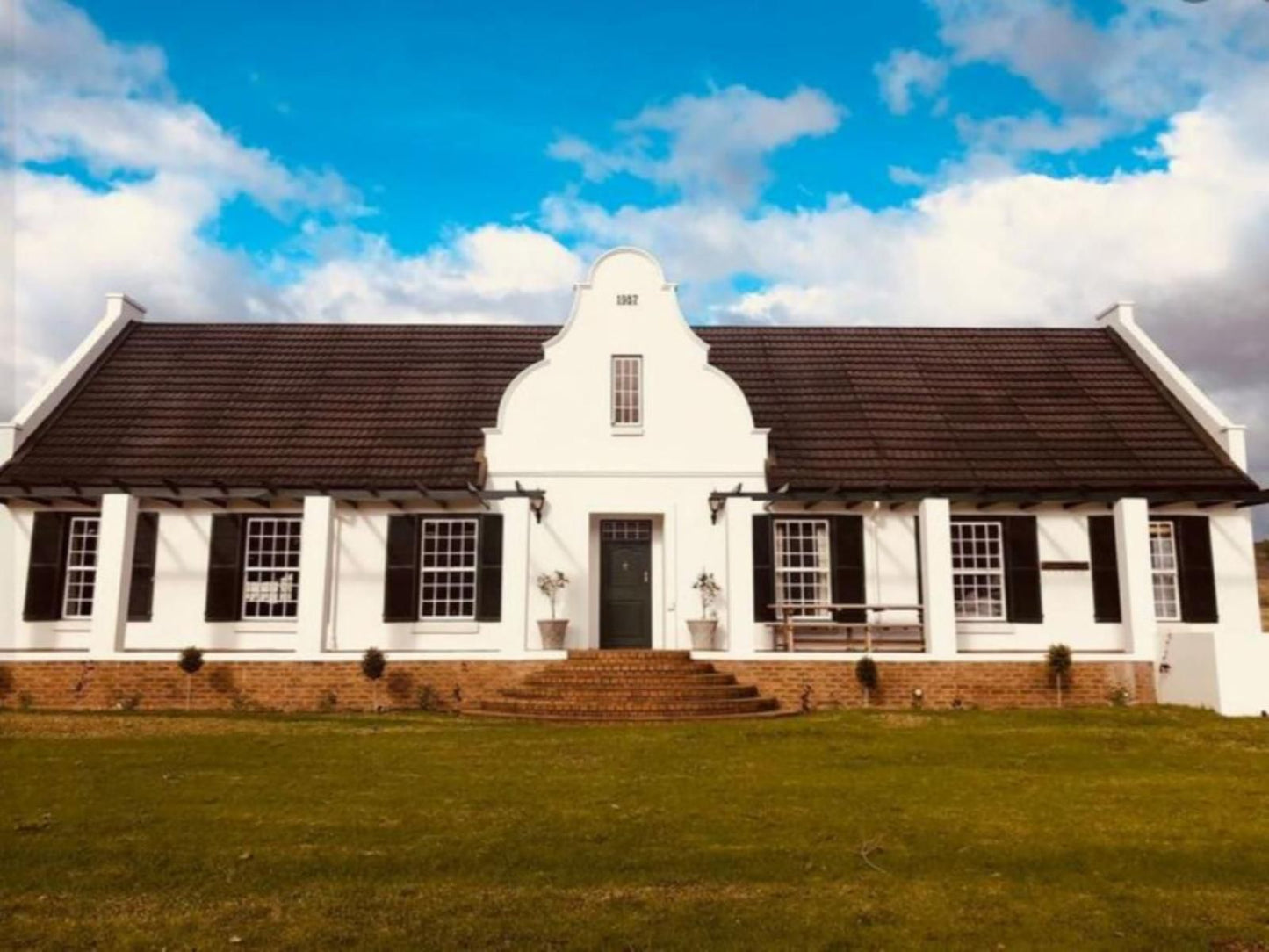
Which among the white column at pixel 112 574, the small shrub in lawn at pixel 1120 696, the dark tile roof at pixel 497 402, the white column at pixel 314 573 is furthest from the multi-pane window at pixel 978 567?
the white column at pixel 112 574

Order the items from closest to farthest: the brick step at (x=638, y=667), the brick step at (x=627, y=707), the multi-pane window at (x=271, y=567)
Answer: the brick step at (x=627, y=707), the brick step at (x=638, y=667), the multi-pane window at (x=271, y=567)

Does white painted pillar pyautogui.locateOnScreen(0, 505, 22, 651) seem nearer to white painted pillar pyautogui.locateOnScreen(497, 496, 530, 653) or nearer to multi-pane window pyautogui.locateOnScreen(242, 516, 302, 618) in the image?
multi-pane window pyautogui.locateOnScreen(242, 516, 302, 618)

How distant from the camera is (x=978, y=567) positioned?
2034 centimetres

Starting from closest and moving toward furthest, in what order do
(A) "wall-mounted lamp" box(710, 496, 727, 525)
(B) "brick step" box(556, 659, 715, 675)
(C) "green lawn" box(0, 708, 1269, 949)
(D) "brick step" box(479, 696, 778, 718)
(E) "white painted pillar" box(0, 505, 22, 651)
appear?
(C) "green lawn" box(0, 708, 1269, 949), (D) "brick step" box(479, 696, 778, 718), (B) "brick step" box(556, 659, 715, 675), (A) "wall-mounted lamp" box(710, 496, 727, 525), (E) "white painted pillar" box(0, 505, 22, 651)

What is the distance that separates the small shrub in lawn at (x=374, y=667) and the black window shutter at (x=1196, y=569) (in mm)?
15957

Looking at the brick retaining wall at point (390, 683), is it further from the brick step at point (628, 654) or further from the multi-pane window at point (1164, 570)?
the multi-pane window at point (1164, 570)

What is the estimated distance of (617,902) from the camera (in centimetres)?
660

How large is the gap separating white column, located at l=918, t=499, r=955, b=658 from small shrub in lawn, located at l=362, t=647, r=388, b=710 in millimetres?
10056

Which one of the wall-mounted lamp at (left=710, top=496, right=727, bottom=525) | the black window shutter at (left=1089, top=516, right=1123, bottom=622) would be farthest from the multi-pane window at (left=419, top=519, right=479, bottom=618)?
the black window shutter at (left=1089, top=516, right=1123, bottom=622)

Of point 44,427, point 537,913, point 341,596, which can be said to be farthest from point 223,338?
point 537,913

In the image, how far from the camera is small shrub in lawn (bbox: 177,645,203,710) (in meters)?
17.6

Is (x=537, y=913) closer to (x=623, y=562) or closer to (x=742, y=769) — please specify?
(x=742, y=769)

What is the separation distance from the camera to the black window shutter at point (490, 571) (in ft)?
64.6

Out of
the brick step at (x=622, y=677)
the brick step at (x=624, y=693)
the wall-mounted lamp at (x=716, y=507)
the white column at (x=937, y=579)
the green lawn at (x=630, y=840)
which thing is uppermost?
the wall-mounted lamp at (x=716, y=507)
